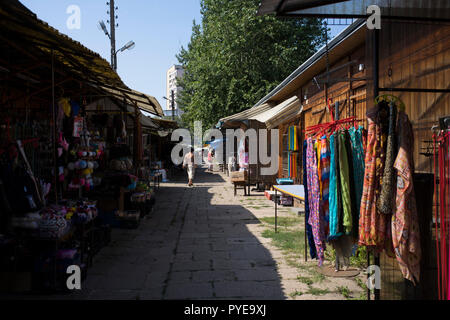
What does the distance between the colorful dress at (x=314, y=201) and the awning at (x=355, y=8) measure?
4.42ft

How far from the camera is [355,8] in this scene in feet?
12.2

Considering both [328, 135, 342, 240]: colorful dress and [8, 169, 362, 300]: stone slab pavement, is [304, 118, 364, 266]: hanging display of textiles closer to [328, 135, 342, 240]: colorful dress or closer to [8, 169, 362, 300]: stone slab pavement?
[328, 135, 342, 240]: colorful dress

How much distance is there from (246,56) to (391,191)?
58.4ft

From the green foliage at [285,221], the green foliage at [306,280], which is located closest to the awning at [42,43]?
the green foliage at [306,280]

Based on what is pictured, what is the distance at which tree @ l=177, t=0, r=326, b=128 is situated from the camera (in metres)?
19.2

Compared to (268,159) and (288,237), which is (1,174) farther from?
(268,159)

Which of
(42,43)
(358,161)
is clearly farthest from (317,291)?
(42,43)

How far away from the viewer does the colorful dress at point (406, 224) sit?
2846 millimetres

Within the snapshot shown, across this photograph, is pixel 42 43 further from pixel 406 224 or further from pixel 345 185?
pixel 406 224

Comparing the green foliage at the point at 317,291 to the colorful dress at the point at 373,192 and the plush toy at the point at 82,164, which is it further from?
the plush toy at the point at 82,164

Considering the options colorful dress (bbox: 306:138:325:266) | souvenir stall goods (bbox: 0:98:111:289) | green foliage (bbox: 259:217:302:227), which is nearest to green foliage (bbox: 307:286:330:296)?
colorful dress (bbox: 306:138:325:266)

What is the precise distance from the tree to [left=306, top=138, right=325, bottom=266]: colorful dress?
609 inches

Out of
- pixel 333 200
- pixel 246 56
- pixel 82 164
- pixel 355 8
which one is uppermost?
pixel 246 56
